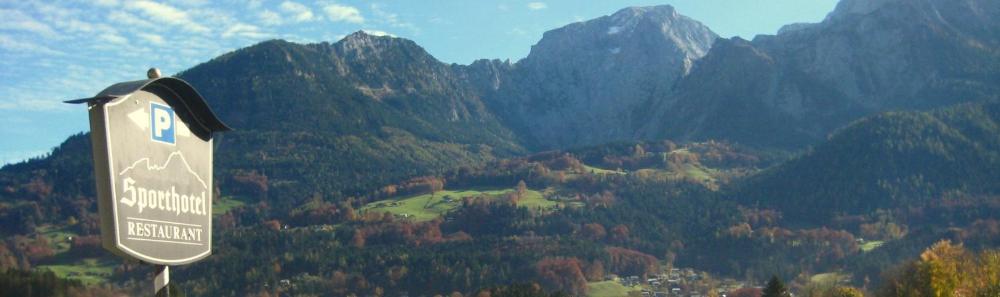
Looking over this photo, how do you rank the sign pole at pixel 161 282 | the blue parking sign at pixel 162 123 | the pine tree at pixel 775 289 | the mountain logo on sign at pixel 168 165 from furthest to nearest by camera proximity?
the pine tree at pixel 775 289 < the sign pole at pixel 161 282 < the blue parking sign at pixel 162 123 < the mountain logo on sign at pixel 168 165

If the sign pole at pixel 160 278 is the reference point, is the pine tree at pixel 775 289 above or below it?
below

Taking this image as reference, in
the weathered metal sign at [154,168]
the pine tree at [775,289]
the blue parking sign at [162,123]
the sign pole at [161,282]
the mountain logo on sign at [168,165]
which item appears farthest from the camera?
the pine tree at [775,289]

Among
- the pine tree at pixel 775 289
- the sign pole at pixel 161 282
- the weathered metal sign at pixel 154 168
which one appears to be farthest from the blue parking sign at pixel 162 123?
the pine tree at pixel 775 289

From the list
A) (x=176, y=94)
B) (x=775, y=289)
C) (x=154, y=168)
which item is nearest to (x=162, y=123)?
(x=176, y=94)

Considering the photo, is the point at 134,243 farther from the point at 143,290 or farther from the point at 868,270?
the point at 868,270

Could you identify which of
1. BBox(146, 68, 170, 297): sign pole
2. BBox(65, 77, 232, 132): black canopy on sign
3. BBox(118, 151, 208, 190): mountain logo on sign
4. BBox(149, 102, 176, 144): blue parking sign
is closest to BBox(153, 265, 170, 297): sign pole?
BBox(146, 68, 170, 297): sign pole

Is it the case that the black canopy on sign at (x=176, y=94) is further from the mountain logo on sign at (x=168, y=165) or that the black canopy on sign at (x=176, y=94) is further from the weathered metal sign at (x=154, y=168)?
the mountain logo on sign at (x=168, y=165)

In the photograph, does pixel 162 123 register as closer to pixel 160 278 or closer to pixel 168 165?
pixel 168 165
